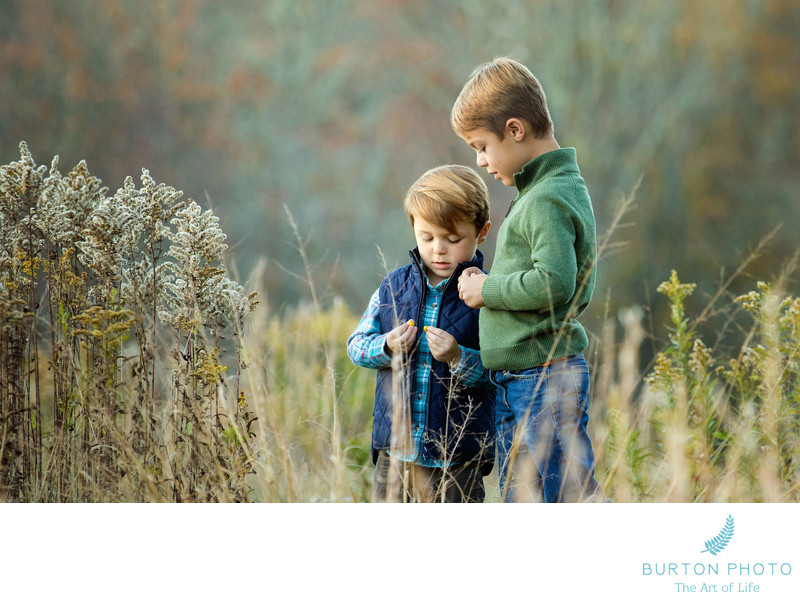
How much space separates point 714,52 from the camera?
493cm

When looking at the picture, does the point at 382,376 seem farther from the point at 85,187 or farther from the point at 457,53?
the point at 457,53

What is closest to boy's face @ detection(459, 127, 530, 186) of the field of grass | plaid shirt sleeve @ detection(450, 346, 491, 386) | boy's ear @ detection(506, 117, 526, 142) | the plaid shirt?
boy's ear @ detection(506, 117, 526, 142)

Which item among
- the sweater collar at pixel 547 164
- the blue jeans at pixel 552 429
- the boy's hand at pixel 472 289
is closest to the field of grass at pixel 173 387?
the blue jeans at pixel 552 429

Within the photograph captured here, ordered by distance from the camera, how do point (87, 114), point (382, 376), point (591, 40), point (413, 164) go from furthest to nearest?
point (413, 164)
point (591, 40)
point (87, 114)
point (382, 376)

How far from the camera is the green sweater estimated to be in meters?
1.80

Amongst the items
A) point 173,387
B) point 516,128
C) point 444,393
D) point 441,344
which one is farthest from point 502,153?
point 173,387

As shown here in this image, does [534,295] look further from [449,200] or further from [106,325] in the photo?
[106,325]

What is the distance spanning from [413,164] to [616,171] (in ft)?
4.37

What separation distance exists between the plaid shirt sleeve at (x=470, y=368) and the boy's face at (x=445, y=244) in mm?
205

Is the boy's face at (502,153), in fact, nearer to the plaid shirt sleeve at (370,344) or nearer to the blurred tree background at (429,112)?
the plaid shirt sleeve at (370,344)

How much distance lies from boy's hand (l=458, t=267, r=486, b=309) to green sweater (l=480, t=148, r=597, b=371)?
25 mm

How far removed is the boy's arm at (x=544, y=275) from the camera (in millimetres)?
1787

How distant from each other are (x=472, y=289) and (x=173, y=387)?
81cm
